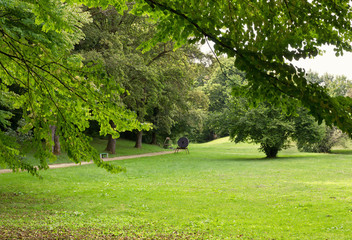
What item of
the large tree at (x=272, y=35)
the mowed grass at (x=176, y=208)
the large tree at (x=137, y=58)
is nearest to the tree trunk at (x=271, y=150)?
the large tree at (x=137, y=58)

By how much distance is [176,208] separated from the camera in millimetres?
9617

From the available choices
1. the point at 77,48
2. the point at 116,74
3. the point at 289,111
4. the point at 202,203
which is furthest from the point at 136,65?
the point at 289,111

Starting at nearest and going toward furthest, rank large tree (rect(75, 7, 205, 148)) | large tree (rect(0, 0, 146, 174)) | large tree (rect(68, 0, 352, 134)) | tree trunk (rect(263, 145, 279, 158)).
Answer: large tree (rect(68, 0, 352, 134)) < large tree (rect(0, 0, 146, 174)) < large tree (rect(75, 7, 205, 148)) < tree trunk (rect(263, 145, 279, 158))

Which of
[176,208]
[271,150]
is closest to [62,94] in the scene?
[176,208]

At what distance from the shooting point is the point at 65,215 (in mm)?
8719

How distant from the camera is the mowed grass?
7.23 m

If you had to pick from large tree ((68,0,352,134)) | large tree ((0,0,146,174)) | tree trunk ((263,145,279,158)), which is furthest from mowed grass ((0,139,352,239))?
tree trunk ((263,145,279,158))

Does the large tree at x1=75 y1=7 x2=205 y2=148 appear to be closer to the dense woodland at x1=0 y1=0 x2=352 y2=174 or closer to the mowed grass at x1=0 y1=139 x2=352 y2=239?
the mowed grass at x1=0 y1=139 x2=352 y2=239

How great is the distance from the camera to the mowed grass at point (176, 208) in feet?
23.7

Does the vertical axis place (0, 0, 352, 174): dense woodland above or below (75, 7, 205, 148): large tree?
below

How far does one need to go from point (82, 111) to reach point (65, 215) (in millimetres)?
4026

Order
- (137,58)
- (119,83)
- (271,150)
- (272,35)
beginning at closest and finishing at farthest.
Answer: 1. (272,35)
2. (119,83)
3. (137,58)
4. (271,150)

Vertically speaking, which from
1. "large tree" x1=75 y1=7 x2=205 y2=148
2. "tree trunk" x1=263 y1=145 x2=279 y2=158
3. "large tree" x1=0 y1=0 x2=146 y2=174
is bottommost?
"tree trunk" x1=263 y1=145 x2=279 y2=158

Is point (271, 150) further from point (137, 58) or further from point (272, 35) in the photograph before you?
point (272, 35)
